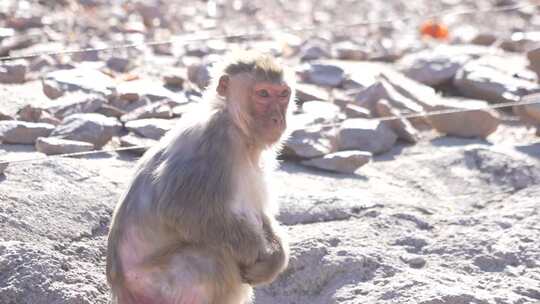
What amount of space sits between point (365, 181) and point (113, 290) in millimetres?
2217

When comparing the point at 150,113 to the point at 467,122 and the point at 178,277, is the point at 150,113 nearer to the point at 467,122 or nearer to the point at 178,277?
the point at 467,122

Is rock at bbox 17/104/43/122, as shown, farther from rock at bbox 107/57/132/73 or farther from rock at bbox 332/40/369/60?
rock at bbox 332/40/369/60

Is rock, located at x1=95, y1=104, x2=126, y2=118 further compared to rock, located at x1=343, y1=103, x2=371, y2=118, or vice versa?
rock, located at x1=343, y1=103, x2=371, y2=118

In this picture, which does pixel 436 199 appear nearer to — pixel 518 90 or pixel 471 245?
pixel 471 245

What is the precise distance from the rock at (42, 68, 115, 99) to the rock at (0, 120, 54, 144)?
0.76m

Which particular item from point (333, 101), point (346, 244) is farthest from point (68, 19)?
point (346, 244)

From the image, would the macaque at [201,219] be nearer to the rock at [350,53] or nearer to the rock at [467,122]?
the rock at [467,122]

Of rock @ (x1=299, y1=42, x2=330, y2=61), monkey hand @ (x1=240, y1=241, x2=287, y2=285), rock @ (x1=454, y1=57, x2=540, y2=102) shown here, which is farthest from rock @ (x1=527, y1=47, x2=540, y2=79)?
monkey hand @ (x1=240, y1=241, x2=287, y2=285)

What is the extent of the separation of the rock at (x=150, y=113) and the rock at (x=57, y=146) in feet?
2.22

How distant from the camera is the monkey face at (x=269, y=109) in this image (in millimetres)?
4820

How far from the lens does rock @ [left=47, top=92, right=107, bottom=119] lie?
6.69 meters

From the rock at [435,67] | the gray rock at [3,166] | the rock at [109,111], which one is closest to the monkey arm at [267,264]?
the gray rock at [3,166]

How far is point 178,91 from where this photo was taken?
7445 millimetres

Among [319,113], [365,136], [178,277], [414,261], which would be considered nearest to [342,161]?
[365,136]
